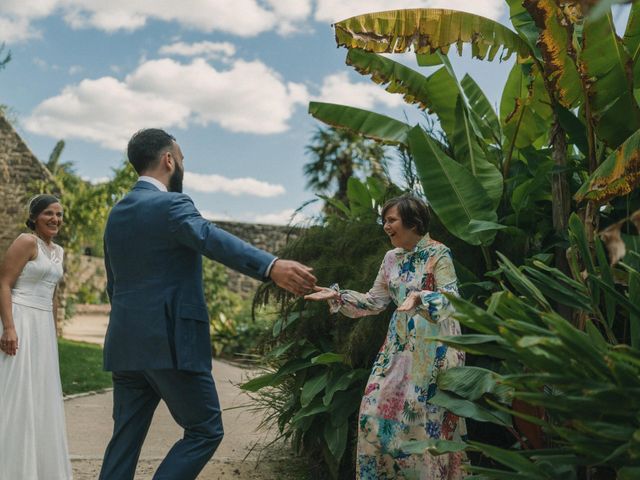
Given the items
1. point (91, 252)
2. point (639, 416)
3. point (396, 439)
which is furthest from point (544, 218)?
point (91, 252)

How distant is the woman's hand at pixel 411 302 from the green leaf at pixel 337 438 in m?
1.44

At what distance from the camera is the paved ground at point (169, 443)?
5.67m

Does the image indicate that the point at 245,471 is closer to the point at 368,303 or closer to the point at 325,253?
the point at 325,253

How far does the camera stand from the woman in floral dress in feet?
12.5

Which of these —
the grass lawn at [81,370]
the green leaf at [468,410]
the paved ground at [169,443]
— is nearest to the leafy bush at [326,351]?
the paved ground at [169,443]

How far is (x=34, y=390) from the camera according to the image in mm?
5180

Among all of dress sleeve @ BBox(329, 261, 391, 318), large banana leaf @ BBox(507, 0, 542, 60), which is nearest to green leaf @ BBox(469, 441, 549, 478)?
dress sleeve @ BBox(329, 261, 391, 318)

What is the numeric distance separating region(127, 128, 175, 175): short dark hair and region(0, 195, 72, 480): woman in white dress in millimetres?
1714

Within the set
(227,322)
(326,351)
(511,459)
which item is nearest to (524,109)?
(326,351)

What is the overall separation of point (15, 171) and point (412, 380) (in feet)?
48.6

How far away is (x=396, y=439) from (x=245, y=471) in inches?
86.3

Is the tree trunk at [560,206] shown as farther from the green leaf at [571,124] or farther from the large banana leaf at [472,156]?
the large banana leaf at [472,156]

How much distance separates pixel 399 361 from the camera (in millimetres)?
3934

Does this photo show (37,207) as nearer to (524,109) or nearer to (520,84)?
(524,109)
